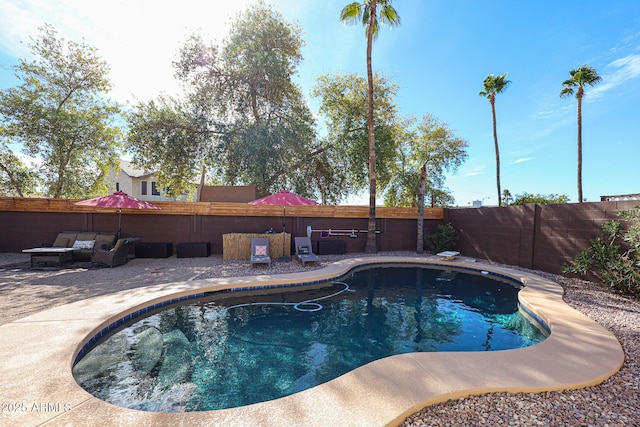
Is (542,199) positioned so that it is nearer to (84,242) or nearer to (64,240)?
(84,242)

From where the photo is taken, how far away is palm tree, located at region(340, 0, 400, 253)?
10.6 meters

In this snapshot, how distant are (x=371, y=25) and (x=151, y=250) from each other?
40.5ft

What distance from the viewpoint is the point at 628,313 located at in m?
4.81

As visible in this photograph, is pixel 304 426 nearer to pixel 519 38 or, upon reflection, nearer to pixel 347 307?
pixel 347 307

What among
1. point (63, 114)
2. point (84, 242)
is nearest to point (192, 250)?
point (84, 242)

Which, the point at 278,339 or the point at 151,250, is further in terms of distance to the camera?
the point at 151,250

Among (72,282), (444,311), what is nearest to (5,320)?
(72,282)

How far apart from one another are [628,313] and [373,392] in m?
5.80

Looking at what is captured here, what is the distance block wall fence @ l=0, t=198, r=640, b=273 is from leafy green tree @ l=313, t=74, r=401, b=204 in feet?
10.1

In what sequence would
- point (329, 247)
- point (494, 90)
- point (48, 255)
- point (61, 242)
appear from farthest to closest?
point (494, 90) < point (329, 247) < point (61, 242) < point (48, 255)

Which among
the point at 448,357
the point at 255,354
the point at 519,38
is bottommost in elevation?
the point at 255,354

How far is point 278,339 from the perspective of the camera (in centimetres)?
424

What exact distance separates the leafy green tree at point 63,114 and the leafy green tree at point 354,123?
11642 millimetres

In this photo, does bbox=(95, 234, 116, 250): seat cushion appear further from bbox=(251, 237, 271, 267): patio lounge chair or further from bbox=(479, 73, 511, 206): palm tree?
bbox=(479, 73, 511, 206): palm tree
